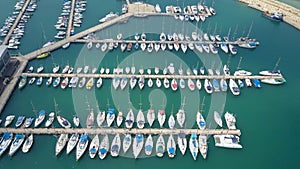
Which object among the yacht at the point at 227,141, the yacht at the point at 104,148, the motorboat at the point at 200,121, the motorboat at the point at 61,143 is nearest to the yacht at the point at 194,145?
the motorboat at the point at 200,121

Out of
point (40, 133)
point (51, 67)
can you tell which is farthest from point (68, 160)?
point (51, 67)

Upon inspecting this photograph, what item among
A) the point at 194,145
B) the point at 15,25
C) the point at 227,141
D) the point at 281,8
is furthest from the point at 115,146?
the point at 281,8

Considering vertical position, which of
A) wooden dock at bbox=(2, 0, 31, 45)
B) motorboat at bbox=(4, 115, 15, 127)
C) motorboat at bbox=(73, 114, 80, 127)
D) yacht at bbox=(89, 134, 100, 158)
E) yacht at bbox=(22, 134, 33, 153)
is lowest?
yacht at bbox=(22, 134, 33, 153)

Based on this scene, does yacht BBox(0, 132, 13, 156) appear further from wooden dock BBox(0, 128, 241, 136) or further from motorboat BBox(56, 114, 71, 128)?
motorboat BBox(56, 114, 71, 128)

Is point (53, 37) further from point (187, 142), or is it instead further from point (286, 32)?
point (286, 32)

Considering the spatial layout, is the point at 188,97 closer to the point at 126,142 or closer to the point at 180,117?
the point at 180,117

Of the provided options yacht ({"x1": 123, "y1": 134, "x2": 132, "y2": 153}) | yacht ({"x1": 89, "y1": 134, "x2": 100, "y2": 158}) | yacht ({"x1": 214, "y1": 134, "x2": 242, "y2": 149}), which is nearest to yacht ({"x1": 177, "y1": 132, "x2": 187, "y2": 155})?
yacht ({"x1": 214, "y1": 134, "x2": 242, "y2": 149})

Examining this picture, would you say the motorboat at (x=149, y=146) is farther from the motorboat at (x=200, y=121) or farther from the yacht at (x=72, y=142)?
the yacht at (x=72, y=142)

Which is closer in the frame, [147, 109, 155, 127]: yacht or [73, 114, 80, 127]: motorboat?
[73, 114, 80, 127]: motorboat
